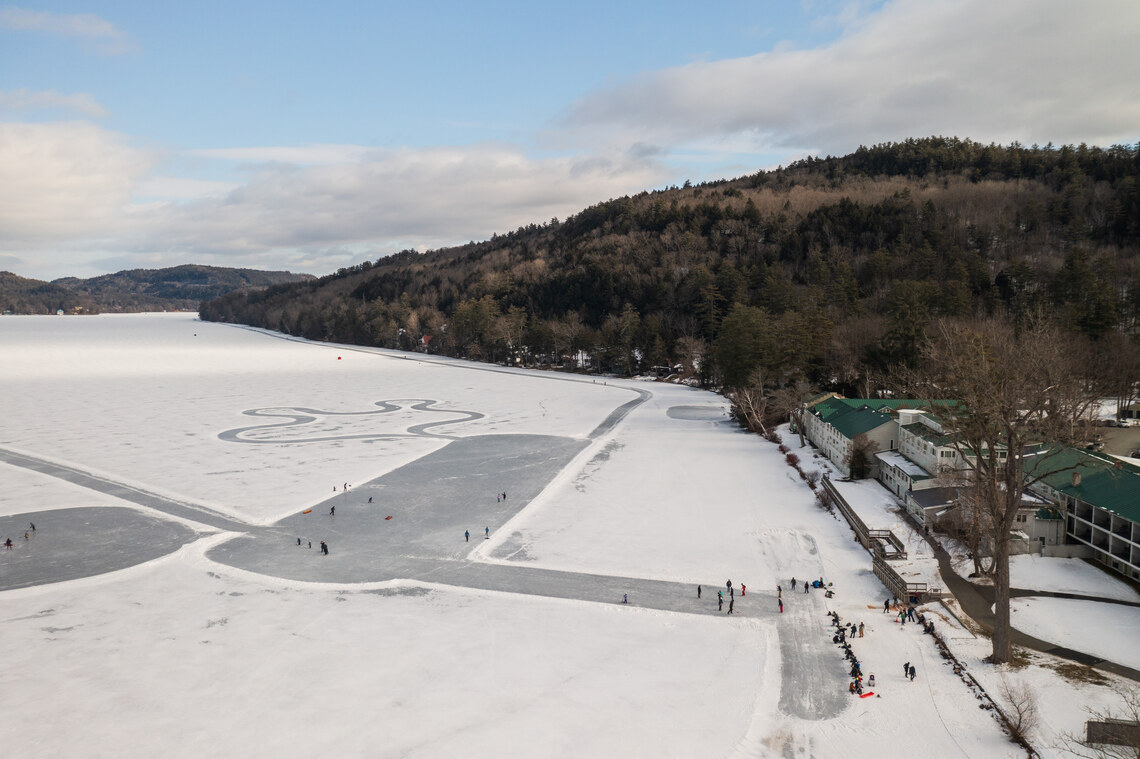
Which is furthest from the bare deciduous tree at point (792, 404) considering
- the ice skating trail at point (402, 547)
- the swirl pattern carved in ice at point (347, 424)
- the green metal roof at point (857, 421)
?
the swirl pattern carved in ice at point (347, 424)

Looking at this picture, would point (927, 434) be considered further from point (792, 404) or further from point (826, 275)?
point (826, 275)

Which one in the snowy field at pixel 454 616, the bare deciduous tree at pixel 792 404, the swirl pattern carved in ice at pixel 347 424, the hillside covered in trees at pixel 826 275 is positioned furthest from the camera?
the hillside covered in trees at pixel 826 275

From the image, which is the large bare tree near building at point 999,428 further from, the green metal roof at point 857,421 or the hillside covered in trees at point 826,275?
the hillside covered in trees at point 826,275

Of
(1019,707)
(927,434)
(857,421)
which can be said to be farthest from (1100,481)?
(1019,707)

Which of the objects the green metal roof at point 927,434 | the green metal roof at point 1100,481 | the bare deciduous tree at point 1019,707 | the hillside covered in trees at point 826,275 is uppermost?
the hillside covered in trees at point 826,275

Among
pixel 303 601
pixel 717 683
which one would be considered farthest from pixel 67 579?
pixel 717 683

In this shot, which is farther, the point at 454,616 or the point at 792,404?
the point at 792,404

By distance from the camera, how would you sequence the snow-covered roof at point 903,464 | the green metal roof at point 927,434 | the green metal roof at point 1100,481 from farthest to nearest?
1. the snow-covered roof at point 903,464
2. the green metal roof at point 927,434
3. the green metal roof at point 1100,481
